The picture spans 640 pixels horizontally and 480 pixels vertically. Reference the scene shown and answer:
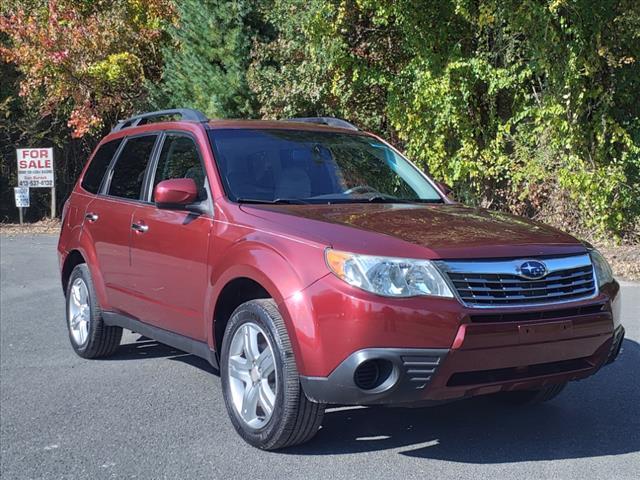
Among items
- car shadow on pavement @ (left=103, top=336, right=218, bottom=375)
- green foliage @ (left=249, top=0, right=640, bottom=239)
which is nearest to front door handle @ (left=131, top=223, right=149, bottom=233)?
car shadow on pavement @ (left=103, top=336, right=218, bottom=375)

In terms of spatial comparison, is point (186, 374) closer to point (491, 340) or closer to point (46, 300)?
point (491, 340)

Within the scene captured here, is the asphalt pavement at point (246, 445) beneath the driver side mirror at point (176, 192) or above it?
beneath

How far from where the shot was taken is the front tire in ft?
14.2

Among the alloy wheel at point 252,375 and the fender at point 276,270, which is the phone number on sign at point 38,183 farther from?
the alloy wheel at point 252,375

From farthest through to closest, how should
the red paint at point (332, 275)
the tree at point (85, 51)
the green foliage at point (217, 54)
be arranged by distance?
the tree at point (85, 51) < the green foliage at point (217, 54) < the red paint at point (332, 275)

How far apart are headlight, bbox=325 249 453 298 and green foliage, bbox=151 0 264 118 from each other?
48.2ft

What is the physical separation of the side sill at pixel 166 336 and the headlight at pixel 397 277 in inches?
56.1


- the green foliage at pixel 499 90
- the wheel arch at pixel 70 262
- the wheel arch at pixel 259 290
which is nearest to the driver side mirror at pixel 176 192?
the wheel arch at pixel 259 290

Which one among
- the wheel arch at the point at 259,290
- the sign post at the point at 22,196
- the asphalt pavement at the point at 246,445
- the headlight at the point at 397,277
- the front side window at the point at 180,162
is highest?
the front side window at the point at 180,162

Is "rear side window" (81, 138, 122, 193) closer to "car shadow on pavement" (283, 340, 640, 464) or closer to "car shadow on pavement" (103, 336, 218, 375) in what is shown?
"car shadow on pavement" (103, 336, 218, 375)

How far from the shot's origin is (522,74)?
1241 cm

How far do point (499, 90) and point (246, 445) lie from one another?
9.94 meters

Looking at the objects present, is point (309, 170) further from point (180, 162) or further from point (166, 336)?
point (166, 336)

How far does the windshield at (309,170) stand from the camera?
530 centimetres
